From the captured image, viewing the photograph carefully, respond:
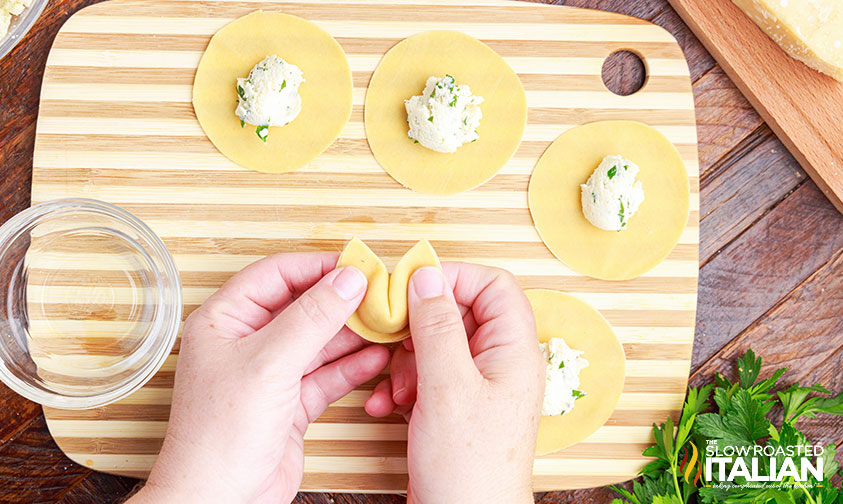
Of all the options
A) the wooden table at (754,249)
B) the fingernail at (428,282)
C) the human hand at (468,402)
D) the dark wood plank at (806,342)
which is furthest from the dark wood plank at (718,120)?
the fingernail at (428,282)

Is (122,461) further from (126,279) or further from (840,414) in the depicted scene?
(840,414)

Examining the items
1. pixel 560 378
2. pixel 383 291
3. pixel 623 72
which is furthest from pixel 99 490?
pixel 623 72

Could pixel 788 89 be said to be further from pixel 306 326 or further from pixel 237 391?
pixel 237 391

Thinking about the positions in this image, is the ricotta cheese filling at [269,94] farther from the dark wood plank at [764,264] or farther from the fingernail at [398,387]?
the dark wood plank at [764,264]

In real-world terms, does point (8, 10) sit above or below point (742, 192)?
above

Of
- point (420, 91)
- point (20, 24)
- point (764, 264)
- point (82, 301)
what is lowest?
point (82, 301)

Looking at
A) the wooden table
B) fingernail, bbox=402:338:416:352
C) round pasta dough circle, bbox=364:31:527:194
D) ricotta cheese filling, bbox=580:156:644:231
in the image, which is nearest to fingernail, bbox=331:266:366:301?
fingernail, bbox=402:338:416:352

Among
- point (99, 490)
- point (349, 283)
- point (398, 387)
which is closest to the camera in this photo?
point (349, 283)
